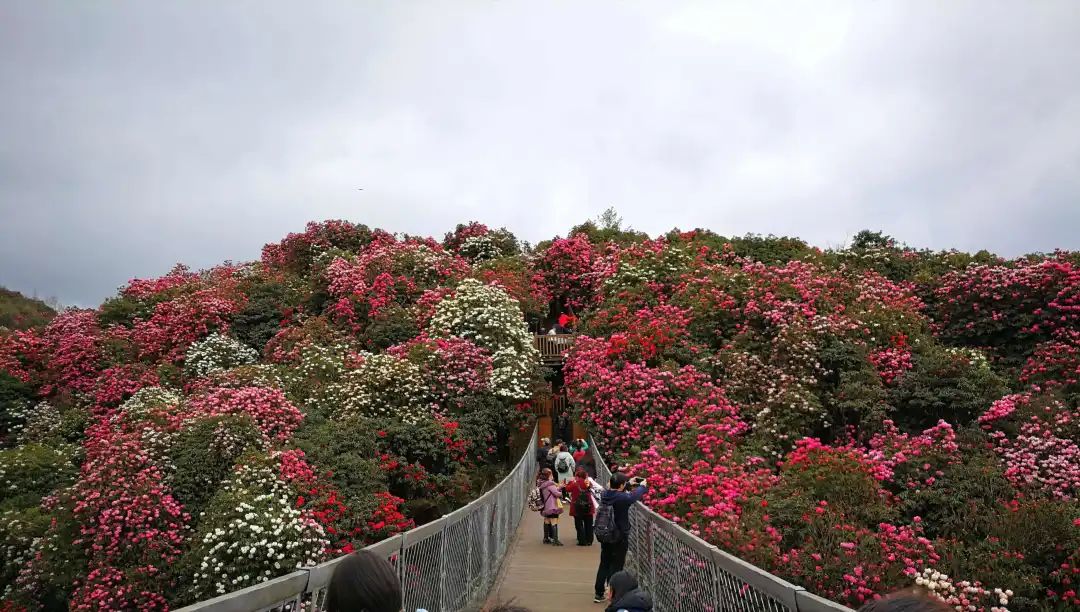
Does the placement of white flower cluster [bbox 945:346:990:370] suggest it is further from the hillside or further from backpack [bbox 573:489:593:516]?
backpack [bbox 573:489:593:516]

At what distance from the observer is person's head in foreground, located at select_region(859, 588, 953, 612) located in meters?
1.43

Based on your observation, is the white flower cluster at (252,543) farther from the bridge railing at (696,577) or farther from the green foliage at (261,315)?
the green foliage at (261,315)

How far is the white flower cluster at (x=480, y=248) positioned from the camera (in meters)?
29.2

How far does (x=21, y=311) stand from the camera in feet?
125

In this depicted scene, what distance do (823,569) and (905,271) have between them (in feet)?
50.1

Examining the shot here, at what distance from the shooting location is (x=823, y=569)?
5.61m

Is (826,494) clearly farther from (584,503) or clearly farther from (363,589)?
(363,589)

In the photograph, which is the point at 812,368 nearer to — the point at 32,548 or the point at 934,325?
the point at 934,325

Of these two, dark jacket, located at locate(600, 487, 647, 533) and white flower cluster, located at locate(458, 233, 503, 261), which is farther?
white flower cluster, located at locate(458, 233, 503, 261)

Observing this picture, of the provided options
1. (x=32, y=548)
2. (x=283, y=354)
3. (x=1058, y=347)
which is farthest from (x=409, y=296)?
(x=1058, y=347)

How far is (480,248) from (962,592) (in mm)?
25090

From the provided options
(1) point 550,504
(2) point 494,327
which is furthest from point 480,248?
(1) point 550,504

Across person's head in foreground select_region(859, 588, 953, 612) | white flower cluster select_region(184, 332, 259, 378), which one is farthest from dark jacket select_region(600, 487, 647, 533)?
white flower cluster select_region(184, 332, 259, 378)

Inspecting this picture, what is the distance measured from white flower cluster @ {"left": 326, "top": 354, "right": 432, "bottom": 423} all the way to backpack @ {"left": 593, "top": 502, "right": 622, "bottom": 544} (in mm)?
6696
